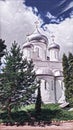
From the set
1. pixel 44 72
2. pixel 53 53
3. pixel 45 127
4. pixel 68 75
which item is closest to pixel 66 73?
pixel 68 75

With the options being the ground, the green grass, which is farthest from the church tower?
the ground

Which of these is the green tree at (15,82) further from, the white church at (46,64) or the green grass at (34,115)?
the white church at (46,64)

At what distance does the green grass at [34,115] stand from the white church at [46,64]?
2.51 metres

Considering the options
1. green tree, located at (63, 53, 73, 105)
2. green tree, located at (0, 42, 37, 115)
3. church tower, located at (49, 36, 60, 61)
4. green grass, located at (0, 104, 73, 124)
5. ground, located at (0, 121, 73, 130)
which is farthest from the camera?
church tower, located at (49, 36, 60, 61)

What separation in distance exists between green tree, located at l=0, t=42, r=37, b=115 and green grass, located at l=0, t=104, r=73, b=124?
302 mm

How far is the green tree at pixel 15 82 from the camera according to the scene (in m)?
7.80

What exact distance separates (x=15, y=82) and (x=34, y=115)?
107 centimetres

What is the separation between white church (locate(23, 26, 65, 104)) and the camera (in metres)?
11.7

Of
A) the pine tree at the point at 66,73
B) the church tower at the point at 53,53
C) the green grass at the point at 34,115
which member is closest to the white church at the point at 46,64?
the church tower at the point at 53,53

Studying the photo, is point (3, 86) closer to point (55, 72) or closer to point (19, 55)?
point (19, 55)

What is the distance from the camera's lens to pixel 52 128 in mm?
6898

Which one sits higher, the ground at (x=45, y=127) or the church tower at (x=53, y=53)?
the church tower at (x=53, y=53)

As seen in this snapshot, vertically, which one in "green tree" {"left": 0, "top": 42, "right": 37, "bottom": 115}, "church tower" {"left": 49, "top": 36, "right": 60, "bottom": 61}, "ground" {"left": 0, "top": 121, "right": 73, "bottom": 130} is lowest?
"ground" {"left": 0, "top": 121, "right": 73, "bottom": 130}

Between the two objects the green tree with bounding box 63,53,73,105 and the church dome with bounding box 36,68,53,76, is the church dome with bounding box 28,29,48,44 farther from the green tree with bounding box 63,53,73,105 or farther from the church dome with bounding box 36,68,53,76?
the green tree with bounding box 63,53,73,105
